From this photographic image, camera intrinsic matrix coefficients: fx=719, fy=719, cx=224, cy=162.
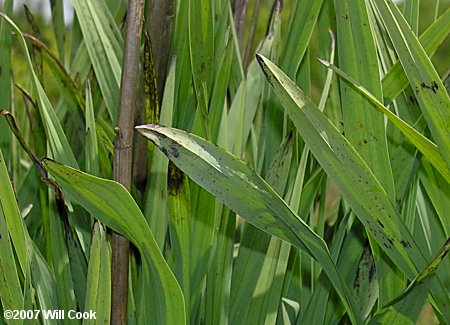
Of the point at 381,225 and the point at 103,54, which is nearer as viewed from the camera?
the point at 381,225

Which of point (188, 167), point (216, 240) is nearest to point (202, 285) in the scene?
point (216, 240)

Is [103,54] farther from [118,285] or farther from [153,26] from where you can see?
[118,285]

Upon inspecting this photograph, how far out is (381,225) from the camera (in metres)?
0.42

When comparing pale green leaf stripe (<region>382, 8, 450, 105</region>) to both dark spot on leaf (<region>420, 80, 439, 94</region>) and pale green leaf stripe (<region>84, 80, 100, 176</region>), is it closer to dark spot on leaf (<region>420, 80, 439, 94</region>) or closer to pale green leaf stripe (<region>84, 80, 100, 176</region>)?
dark spot on leaf (<region>420, 80, 439, 94</region>)

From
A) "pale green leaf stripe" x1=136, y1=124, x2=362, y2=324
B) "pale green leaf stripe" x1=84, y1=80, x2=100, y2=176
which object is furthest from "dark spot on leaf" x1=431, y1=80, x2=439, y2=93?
"pale green leaf stripe" x1=84, y1=80, x2=100, y2=176

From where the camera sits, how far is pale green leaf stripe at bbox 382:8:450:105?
481 mm

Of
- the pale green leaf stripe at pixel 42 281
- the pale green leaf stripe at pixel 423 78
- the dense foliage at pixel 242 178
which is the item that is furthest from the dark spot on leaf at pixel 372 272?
the pale green leaf stripe at pixel 42 281

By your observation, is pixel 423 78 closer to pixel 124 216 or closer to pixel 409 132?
pixel 409 132

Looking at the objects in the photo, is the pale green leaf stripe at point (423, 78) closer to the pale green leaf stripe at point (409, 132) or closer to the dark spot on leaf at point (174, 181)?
the pale green leaf stripe at point (409, 132)

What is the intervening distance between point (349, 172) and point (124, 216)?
131 millimetres

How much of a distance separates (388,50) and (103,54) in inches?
8.7

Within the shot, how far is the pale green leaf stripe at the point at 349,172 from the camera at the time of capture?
0.40 meters

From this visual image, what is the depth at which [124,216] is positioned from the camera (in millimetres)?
411

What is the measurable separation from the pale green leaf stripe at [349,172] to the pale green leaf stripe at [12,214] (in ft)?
0.58
